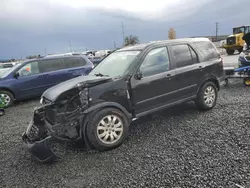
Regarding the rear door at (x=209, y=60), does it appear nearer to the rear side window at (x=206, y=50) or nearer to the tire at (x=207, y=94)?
the rear side window at (x=206, y=50)

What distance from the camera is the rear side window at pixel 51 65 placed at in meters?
8.13

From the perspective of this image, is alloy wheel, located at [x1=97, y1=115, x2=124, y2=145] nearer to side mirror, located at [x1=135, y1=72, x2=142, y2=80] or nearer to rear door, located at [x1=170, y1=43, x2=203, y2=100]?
side mirror, located at [x1=135, y1=72, x2=142, y2=80]

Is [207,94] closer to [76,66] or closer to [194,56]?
[194,56]

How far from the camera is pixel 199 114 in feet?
15.6

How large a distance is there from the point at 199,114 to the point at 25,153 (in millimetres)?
3837

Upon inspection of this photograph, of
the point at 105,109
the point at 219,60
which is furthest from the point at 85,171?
the point at 219,60

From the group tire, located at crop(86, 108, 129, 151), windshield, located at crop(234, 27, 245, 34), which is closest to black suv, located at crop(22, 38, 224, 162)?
tire, located at crop(86, 108, 129, 151)

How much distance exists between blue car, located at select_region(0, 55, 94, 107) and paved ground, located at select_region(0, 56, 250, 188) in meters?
3.46

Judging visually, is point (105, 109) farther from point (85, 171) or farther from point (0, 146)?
point (0, 146)

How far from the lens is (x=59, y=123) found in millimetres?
3266

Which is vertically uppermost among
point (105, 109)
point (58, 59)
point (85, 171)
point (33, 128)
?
point (58, 59)

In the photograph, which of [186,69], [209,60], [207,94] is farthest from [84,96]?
[209,60]

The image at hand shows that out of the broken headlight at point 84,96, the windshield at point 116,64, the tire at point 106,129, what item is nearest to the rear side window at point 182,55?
the windshield at point 116,64

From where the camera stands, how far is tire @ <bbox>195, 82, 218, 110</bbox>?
186 inches
